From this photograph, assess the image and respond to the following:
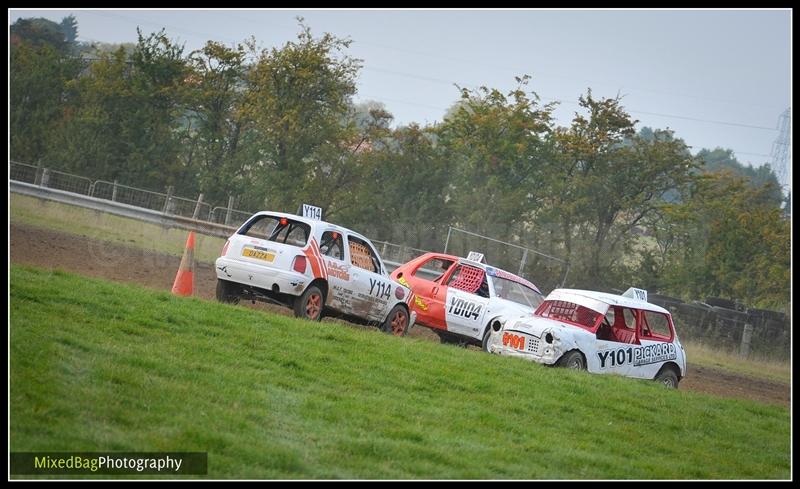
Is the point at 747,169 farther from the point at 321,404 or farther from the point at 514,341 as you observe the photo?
the point at 321,404

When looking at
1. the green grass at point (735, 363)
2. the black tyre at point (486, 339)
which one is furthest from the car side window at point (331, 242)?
the green grass at point (735, 363)

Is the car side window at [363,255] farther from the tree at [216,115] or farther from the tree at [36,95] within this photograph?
the tree at [36,95]

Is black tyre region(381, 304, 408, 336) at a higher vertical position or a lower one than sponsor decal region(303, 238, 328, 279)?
lower

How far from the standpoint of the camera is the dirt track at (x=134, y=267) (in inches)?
755

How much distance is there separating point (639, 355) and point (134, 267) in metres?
10.2

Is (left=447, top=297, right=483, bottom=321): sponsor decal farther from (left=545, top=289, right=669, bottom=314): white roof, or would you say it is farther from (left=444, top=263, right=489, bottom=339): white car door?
(left=545, top=289, right=669, bottom=314): white roof

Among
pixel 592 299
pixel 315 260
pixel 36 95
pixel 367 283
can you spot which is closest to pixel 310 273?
pixel 315 260

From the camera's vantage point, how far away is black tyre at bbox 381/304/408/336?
17.1 metres

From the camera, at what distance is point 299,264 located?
15398 mm

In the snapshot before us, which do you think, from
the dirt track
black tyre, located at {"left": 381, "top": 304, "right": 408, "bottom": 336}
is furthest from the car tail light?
the dirt track

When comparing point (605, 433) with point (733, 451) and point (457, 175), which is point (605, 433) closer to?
point (733, 451)

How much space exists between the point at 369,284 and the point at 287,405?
7.49 metres

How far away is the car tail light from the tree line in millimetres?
16705
